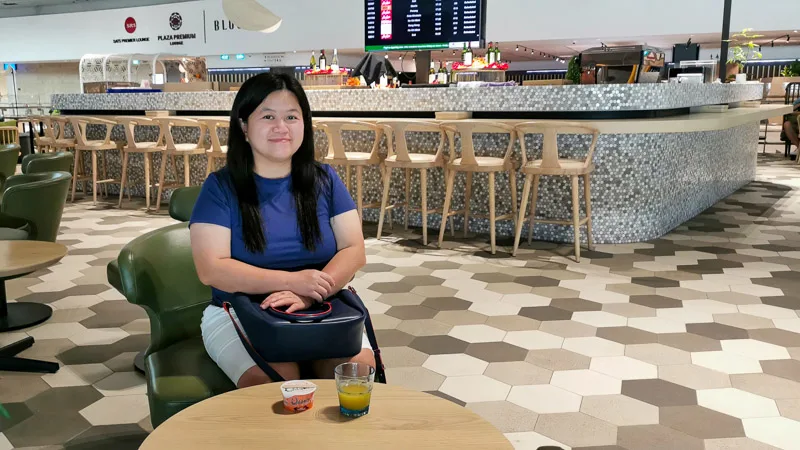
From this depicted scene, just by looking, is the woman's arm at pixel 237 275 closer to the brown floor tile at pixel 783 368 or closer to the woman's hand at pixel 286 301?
the woman's hand at pixel 286 301

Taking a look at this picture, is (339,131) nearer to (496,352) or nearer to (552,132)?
(552,132)

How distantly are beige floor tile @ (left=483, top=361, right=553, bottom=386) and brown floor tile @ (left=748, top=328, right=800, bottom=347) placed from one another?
3.95 ft

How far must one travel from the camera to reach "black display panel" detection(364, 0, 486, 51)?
720 cm

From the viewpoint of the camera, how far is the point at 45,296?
4.00 meters

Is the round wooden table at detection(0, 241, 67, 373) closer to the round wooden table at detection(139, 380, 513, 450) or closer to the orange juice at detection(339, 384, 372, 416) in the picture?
the round wooden table at detection(139, 380, 513, 450)

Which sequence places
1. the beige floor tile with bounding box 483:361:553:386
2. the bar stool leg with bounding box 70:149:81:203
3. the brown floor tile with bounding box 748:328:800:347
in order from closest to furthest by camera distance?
the beige floor tile with bounding box 483:361:553:386 → the brown floor tile with bounding box 748:328:800:347 → the bar stool leg with bounding box 70:149:81:203

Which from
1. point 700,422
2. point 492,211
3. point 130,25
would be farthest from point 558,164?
point 130,25

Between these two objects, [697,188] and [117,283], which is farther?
[697,188]

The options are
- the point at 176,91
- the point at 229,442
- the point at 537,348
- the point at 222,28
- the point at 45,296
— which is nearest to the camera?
the point at 229,442

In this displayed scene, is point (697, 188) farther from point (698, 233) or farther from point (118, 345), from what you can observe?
point (118, 345)

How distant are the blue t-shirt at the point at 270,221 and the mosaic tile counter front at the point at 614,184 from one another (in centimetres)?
357

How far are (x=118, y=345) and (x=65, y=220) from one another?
3.86 metres

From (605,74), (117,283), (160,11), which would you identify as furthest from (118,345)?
(160,11)

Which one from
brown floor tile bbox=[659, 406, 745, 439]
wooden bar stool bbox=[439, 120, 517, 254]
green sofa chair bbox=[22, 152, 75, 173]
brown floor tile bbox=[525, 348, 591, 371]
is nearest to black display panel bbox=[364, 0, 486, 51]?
wooden bar stool bbox=[439, 120, 517, 254]
